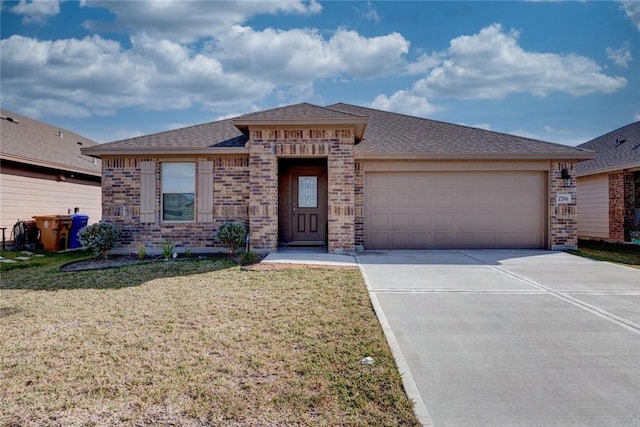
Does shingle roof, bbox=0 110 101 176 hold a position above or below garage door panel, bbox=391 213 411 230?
above

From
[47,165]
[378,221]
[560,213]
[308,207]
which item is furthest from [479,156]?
[47,165]

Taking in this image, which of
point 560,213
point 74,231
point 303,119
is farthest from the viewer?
point 74,231

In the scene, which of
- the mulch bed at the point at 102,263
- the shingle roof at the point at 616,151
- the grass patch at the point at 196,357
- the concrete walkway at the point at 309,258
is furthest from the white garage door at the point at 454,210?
the mulch bed at the point at 102,263

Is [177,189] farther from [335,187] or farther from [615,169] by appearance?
[615,169]

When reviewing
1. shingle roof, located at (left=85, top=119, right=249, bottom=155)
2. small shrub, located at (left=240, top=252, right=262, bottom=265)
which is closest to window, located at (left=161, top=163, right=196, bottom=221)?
shingle roof, located at (left=85, top=119, right=249, bottom=155)

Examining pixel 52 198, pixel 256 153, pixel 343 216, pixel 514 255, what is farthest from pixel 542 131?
pixel 52 198

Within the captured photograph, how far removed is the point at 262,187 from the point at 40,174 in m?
→ 8.20

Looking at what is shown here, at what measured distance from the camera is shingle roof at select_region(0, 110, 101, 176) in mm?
11250

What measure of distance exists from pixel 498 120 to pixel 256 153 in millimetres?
13512

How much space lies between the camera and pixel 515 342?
3.83m

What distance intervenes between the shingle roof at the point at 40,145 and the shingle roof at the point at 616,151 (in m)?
18.2

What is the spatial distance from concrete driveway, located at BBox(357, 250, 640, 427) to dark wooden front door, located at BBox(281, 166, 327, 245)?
404cm

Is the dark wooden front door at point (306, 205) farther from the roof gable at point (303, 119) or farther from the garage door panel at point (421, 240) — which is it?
the garage door panel at point (421, 240)

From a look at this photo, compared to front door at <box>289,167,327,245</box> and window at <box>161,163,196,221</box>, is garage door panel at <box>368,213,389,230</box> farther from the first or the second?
window at <box>161,163,196,221</box>
